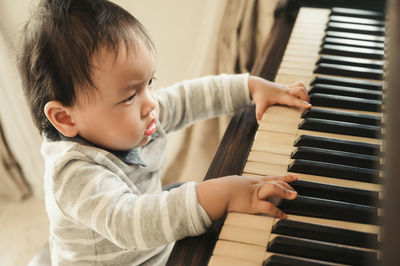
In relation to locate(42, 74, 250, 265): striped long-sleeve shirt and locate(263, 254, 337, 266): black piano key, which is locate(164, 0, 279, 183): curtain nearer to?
locate(42, 74, 250, 265): striped long-sleeve shirt

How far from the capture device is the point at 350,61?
1.03m

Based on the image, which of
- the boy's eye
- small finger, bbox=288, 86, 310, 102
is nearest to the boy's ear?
the boy's eye

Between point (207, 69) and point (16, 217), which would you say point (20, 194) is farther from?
point (207, 69)

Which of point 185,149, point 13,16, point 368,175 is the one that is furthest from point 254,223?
point 13,16

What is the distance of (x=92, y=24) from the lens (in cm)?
79

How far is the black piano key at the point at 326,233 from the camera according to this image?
2.03 feet

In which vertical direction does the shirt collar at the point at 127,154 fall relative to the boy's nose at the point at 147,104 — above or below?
below

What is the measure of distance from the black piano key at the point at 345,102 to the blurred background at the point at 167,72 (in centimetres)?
60

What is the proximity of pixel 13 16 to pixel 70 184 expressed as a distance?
1.23 metres

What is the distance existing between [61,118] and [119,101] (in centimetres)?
13

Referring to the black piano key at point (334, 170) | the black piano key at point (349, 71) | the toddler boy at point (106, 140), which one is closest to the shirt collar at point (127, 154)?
the toddler boy at point (106, 140)

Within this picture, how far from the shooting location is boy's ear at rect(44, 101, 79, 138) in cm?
83

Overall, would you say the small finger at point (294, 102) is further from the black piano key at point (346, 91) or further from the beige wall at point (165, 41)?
the beige wall at point (165, 41)

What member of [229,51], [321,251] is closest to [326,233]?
[321,251]
